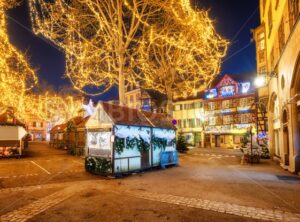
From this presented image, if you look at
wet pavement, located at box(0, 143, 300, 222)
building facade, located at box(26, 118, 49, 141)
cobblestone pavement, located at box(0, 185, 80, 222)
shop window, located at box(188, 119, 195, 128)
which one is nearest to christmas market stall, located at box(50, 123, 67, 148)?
wet pavement, located at box(0, 143, 300, 222)

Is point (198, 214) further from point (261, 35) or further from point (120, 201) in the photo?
point (261, 35)

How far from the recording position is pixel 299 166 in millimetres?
12109

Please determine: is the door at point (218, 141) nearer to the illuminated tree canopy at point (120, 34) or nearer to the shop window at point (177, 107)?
the shop window at point (177, 107)

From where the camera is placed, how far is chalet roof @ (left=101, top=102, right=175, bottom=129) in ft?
38.8

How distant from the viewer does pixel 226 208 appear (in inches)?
258

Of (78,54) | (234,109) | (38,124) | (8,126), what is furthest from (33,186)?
(38,124)

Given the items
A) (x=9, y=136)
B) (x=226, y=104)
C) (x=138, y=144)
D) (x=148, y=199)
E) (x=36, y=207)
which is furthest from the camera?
(x=226, y=104)

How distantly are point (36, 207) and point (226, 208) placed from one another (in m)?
5.03

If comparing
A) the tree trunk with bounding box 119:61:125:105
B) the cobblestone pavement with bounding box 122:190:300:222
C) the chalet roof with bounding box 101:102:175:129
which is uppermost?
the tree trunk with bounding box 119:61:125:105

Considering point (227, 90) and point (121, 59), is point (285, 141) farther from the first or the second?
point (227, 90)

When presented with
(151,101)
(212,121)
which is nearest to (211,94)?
(212,121)

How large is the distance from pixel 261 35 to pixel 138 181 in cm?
2213

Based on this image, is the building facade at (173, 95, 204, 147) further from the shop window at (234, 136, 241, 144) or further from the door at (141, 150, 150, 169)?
the door at (141, 150, 150, 169)

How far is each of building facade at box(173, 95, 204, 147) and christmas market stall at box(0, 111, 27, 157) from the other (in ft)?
108
